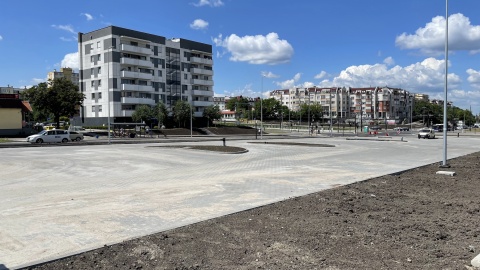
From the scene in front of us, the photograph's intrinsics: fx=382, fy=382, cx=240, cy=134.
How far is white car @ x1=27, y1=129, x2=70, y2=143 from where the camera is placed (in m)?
37.5

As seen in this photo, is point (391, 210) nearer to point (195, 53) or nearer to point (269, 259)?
point (269, 259)

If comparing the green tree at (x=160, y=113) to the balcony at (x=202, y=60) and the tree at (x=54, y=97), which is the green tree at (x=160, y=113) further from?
the balcony at (x=202, y=60)

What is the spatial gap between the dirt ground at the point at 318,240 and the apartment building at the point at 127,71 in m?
69.6

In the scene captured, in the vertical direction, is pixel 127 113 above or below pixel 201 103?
below

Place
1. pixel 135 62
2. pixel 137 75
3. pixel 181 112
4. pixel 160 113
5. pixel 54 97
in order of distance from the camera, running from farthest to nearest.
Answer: pixel 135 62 → pixel 137 75 → pixel 181 112 → pixel 160 113 → pixel 54 97

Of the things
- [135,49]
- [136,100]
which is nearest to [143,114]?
[136,100]

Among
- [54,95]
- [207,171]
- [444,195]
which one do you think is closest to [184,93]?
[54,95]

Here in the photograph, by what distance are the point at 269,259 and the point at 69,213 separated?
4752mm

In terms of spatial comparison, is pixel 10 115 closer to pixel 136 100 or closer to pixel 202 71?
pixel 136 100

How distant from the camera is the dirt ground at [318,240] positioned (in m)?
5.00

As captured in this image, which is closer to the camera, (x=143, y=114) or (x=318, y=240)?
(x=318, y=240)

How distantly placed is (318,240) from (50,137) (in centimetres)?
3894

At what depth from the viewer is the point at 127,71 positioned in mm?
79062

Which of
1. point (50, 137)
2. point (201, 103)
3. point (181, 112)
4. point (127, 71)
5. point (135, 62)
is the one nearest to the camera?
point (50, 137)
